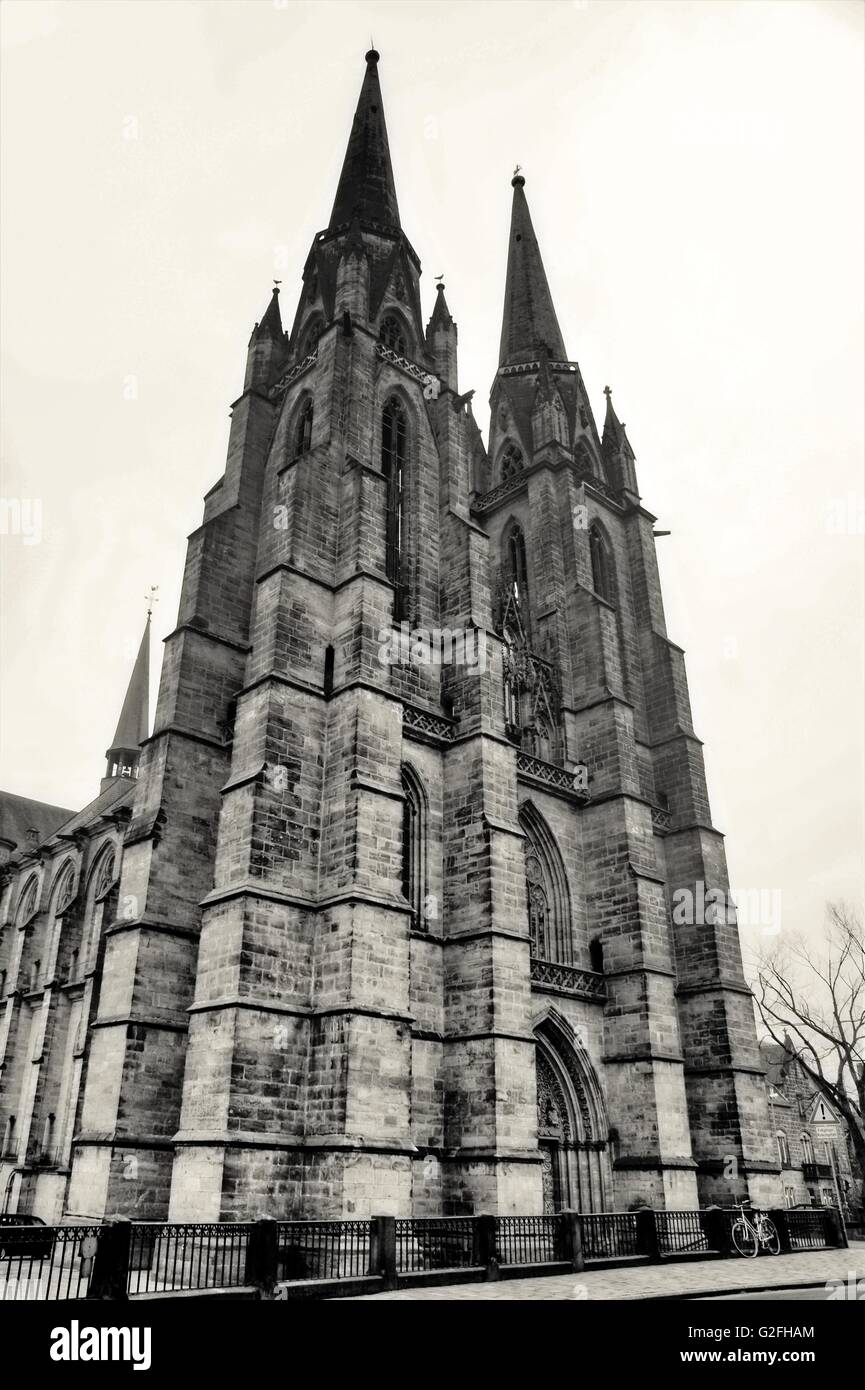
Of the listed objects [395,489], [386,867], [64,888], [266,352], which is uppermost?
[266,352]

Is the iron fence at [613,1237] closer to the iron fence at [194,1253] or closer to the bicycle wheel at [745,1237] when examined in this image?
the bicycle wheel at [745,1237]

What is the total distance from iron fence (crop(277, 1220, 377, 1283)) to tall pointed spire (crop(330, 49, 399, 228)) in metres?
27.5

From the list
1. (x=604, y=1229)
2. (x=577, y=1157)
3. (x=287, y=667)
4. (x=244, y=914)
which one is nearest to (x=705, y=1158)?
(x=577, y=1157)

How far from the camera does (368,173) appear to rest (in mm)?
31938

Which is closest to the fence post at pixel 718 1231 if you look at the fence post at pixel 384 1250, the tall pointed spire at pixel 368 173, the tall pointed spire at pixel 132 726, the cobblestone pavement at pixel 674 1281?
the cobblestone pavement at pixel 674 1281

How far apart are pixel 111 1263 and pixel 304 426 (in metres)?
20.2

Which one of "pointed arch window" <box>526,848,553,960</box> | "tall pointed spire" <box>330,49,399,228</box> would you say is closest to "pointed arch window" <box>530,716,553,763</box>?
"pointed arch window" <box>526,848,553,960</box>

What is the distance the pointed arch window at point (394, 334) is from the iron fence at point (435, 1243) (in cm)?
2219

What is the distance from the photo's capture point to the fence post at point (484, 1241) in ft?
46.9

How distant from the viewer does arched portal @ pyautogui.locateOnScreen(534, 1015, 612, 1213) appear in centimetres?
2034

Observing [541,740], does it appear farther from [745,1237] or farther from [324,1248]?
[324,1248]

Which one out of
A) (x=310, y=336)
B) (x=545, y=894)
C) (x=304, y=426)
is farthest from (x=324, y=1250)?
(x=310, y=336)

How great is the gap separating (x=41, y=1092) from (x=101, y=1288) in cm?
1848

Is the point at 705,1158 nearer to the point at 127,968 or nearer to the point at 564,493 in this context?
the point at 127,968
